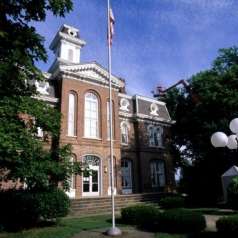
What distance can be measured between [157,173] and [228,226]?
64.3 feet

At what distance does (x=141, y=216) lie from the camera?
40.0 feet

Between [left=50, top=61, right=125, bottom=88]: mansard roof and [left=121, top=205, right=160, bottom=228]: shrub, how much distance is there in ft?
44.2

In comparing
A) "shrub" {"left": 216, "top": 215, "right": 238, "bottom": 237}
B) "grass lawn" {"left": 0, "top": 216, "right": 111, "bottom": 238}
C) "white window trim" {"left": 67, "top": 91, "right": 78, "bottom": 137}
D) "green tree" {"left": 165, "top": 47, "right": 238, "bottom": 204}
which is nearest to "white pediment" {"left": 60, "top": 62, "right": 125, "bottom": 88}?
"white window trim" {"left": 67, "top": 91, "right": 78, "bottom": 137}

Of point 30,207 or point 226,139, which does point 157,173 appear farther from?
point 226,139

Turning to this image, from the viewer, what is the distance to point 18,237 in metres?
10.1

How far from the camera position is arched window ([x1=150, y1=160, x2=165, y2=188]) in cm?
2752

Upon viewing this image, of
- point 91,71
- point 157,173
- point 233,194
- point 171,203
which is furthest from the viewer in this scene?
point 157,173

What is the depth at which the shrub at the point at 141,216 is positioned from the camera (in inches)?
466

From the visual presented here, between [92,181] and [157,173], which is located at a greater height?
[157,173]

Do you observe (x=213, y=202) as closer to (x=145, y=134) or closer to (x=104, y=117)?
(x=145, y=134)

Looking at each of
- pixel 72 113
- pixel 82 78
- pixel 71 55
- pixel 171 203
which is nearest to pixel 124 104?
pixel 82 78

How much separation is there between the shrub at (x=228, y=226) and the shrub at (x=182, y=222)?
4.46ft

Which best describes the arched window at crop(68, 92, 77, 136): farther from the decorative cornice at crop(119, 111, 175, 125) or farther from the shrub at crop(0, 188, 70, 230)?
the shrub at crop(0, 188, 70, 230)

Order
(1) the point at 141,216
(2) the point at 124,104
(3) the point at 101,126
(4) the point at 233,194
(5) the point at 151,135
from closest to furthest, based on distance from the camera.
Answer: (1) the point at 141,216, (4) the point at 233,194, (3) the point at 101,126, (2) the point at 124,104, (5) the point at 151,135
